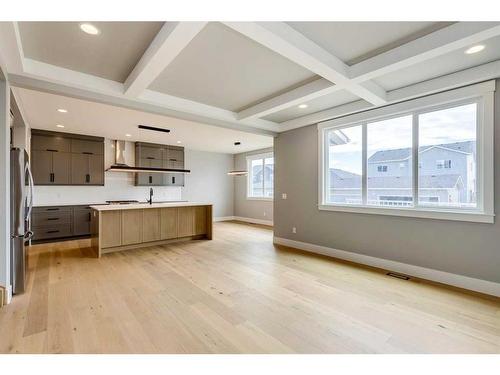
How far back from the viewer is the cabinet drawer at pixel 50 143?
5.43 metres

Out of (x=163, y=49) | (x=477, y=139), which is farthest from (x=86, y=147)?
(x=477, y=139)

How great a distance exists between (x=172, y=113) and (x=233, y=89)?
3.60 feet

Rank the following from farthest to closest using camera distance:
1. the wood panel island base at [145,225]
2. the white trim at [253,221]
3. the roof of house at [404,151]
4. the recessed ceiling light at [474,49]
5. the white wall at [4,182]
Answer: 1. the white trim at [253,221]
2. the wood panel island base at [145,225]
3. the roof of house at [404,151]
4. the white wall at [4,182]
5. the recessed ceiling light at [474,49]

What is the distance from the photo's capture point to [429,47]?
225 cm

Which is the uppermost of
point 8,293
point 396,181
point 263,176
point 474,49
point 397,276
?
point 474,49

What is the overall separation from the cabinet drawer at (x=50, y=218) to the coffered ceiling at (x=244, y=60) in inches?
147

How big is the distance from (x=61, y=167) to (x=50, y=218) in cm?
122

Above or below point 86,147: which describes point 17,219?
below

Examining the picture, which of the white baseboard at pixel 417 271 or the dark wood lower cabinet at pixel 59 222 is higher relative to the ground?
the dark wood lower cabinet at pixel 59 222

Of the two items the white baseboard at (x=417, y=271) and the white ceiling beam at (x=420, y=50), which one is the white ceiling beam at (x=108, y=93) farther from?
the white baseboard at (x=417, y=271)

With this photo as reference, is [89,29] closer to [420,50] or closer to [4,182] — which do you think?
[4,182]

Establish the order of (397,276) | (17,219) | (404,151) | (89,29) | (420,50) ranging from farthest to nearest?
(404,151) < (397,276) < (17,219) < (420,50) < (89,29)

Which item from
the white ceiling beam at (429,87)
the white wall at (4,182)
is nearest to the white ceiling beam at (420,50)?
the white ceiling beam at (429,87)
